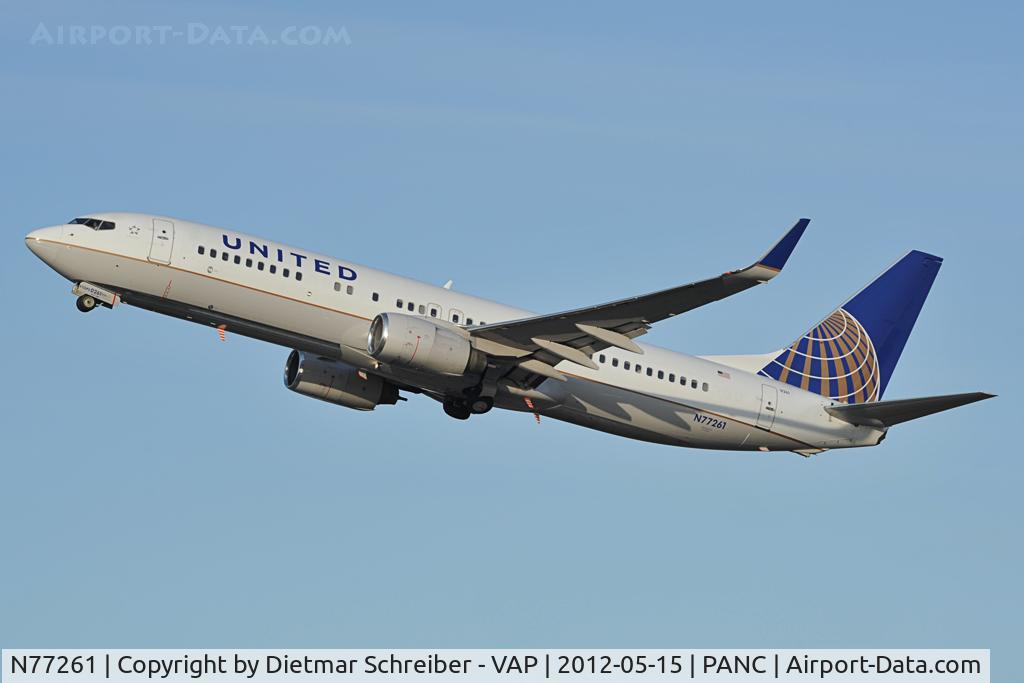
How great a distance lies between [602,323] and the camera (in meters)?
45.2

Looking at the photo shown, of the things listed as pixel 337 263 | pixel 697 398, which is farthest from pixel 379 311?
pixel 697 398

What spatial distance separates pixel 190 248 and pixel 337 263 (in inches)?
169

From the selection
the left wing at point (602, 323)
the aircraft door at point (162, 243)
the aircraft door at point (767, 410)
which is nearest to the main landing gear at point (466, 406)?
the left wing at point (602, 323)

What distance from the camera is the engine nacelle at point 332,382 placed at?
168ft

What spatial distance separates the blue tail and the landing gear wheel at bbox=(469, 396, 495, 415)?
414 inches

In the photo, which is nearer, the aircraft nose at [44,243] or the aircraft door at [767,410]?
the aircraft nose at [44,243]

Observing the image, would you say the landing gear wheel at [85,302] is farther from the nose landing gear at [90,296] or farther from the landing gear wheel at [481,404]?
the landing gear wheel at [481,404]

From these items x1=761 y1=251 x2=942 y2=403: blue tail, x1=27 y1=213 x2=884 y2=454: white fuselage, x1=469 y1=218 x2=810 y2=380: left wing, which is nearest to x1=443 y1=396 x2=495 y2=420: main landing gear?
x1=27 y1=213 x2=884 y2=454: white fuselage

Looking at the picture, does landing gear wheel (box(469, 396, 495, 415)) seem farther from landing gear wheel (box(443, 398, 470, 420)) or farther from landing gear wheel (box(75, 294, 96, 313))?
landing gear wheel (box(75, 294, 96, 313))

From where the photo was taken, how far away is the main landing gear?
48.8 m

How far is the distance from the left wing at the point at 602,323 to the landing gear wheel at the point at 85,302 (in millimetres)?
10840

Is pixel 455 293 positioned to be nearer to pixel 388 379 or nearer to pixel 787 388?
pixel 388 379
